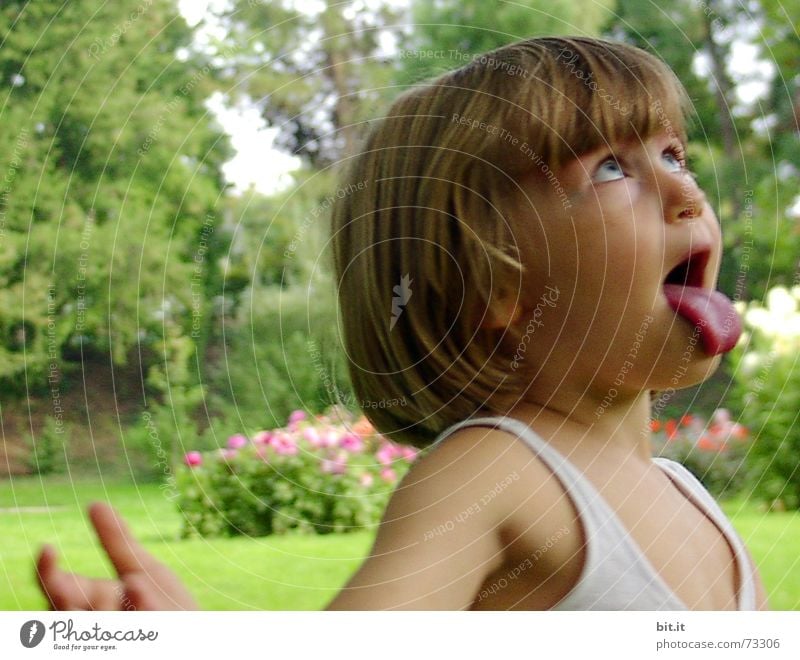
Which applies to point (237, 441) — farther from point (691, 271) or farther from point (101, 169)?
point (691, 271)

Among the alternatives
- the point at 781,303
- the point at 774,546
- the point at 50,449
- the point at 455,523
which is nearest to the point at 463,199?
Answer: the point at 455,523

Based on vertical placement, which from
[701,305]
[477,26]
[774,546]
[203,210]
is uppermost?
[477,26]

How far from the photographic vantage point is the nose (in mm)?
498

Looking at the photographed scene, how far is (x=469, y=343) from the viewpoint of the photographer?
53 centimetres

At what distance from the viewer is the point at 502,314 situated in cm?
52

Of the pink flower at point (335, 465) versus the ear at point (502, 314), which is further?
the pink flower at point (335, 465)

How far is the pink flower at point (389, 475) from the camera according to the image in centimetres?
71

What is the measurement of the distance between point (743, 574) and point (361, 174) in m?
0.32

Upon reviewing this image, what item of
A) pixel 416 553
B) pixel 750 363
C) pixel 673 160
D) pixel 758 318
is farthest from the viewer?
pixel 750 363

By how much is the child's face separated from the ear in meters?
0.01

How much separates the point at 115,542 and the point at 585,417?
25 centimetres

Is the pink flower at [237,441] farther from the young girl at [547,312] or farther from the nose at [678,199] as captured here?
the nose at [678,199]

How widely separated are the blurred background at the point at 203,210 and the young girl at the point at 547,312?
12 cm

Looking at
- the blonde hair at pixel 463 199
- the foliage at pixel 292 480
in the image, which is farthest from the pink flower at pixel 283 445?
the blonde hair at pixel 463 199
